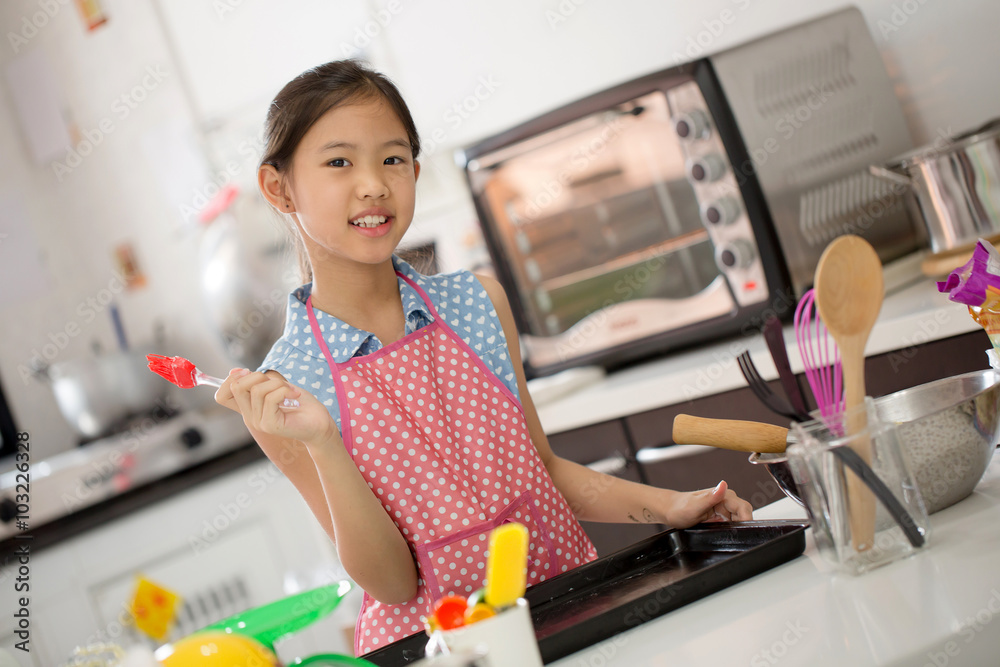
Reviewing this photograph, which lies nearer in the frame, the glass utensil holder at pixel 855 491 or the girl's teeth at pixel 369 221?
the glass utensil holder at pixel 855 491

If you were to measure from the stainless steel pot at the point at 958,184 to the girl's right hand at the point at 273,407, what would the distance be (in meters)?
0.97

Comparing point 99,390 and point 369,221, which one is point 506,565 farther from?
point 99,390

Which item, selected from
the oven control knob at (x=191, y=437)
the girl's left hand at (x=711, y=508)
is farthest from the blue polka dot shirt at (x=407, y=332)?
the oven control knob at (x=191, y=437)

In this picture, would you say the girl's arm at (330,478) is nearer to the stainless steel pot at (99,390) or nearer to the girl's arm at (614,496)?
the girl's arm at (614,496)

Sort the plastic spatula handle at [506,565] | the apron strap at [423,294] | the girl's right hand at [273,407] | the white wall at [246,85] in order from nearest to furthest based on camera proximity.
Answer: the plastic spatula handle at [506,565] → the girl's right hand at [273,407] → the apron strap at [423,294] → the white wall at [246,85]

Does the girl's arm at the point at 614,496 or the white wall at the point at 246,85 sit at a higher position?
the white wall at the point at 246,85

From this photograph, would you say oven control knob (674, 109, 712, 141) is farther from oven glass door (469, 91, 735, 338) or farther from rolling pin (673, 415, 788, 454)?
rolling pin (673, 415, 788, 454)

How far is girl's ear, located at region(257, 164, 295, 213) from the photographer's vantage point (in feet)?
3.20

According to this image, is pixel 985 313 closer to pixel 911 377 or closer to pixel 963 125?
pixel 911 377

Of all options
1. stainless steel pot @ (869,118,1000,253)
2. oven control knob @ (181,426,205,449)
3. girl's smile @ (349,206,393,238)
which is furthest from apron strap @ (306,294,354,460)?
oven control knob @ (181,426,205,449)

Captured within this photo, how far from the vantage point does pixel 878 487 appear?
0.58m

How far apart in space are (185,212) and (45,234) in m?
0.45

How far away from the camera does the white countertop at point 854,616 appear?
0.49 meters

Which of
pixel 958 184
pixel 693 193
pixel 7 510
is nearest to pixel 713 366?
pixel 693 193
